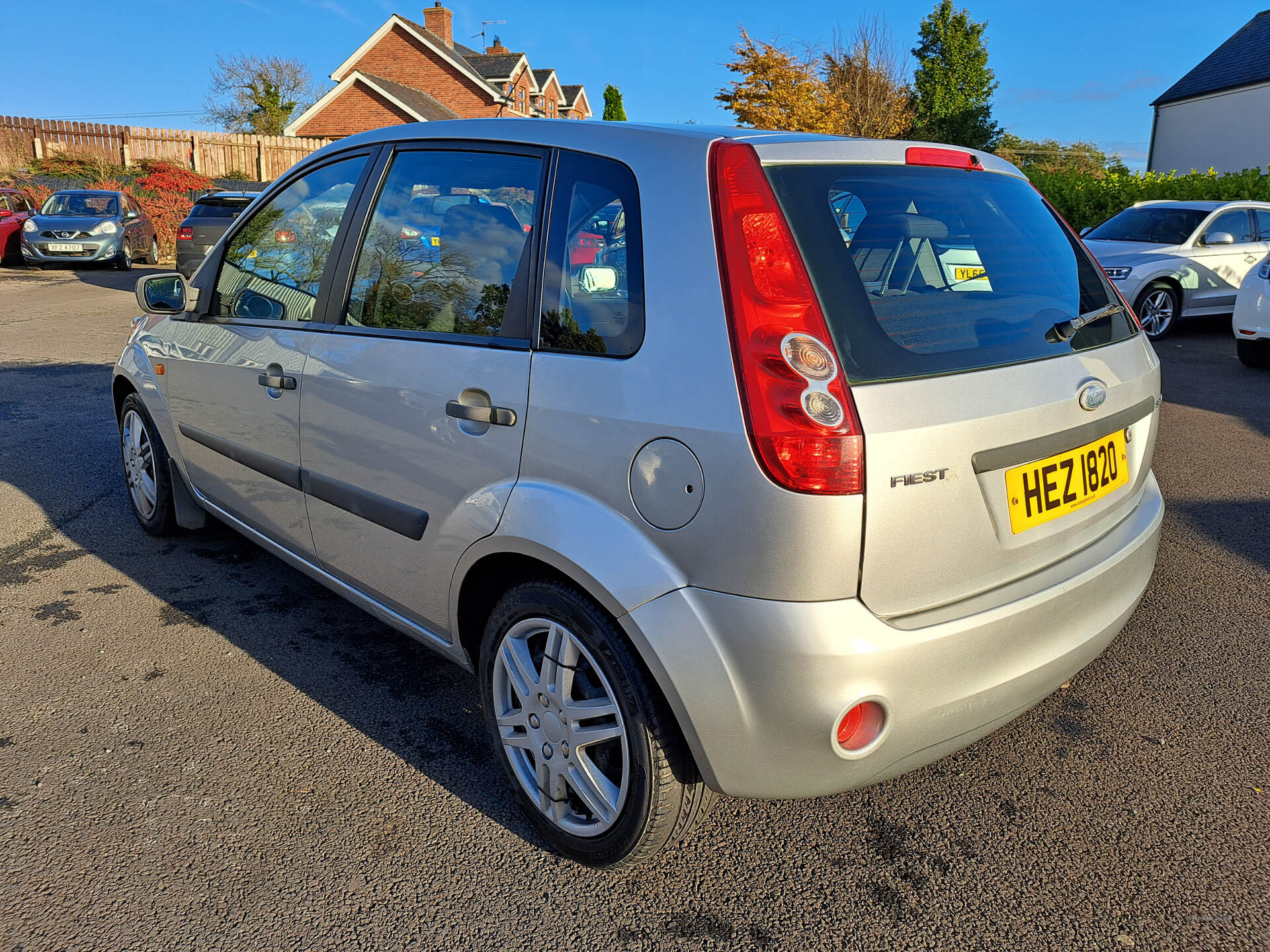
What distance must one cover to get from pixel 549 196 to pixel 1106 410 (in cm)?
147

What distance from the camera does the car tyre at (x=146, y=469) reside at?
418 centimetres

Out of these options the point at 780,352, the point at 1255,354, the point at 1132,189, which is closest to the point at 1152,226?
the point at 1255,354

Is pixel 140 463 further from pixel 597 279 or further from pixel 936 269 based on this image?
pixel 936 269

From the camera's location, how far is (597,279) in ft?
6.98

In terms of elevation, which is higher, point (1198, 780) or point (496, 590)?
point (496, 590)

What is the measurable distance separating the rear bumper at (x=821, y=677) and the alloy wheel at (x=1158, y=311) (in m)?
10.8

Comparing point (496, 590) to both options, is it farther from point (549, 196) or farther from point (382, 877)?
point (549, 196)

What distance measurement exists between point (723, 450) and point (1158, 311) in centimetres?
1151

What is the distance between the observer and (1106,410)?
7.48 feet

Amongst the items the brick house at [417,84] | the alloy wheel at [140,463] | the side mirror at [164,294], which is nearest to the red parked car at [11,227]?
the brick house at [417,84]

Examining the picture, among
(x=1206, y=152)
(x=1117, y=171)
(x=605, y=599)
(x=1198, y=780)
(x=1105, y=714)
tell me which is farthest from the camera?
(x=1206, y=152)

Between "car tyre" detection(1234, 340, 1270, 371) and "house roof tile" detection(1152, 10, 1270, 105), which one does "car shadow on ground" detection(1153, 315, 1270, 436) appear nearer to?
"car tyre" detection(1234, 340, 1270, 371)

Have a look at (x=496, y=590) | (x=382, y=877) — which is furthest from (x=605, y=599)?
(x=382, y=877)

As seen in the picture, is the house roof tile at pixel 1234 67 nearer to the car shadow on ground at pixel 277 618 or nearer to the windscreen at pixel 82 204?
the windscreen at pixel 82 204
